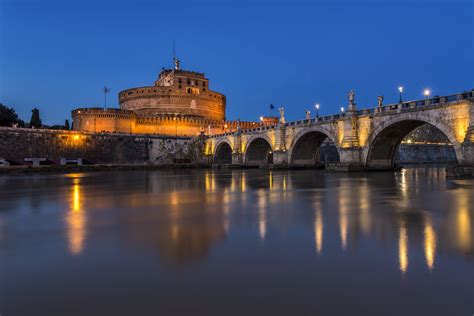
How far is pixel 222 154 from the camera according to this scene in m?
71.1

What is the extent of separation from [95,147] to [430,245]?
202ft

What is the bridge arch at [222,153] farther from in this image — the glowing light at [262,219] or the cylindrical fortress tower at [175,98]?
the glowing light at [262,219]

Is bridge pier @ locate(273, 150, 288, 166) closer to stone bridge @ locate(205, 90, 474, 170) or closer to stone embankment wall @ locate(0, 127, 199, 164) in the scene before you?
stone bridge @ locate(205, 90, 474, 170)

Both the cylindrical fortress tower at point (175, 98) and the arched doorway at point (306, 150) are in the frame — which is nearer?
the arched doorway at point (306, 150)

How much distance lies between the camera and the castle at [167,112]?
71875mm

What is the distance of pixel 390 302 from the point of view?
12.6 ft

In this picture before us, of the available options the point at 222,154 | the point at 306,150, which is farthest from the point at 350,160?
the point at 222,154

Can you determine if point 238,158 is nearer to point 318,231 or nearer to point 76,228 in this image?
point 76,228

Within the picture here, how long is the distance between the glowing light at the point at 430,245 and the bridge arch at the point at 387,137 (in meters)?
22.2

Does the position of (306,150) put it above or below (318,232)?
above

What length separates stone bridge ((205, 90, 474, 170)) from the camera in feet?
79.1

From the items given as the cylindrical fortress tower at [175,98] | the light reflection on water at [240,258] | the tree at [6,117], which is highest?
the cylindrical fortress tower at [175,98]

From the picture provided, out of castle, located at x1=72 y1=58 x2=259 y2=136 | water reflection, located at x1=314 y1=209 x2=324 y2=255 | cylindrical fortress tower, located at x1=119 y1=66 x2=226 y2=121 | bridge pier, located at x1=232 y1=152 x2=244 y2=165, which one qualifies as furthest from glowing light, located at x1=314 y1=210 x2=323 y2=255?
cylindrical fortress tower, located at x1=119 y1=66 x2=226 y2=121

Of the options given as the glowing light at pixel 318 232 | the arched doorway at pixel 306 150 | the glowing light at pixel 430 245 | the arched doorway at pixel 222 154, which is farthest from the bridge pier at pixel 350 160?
the arched doorway at pixel 222 154
